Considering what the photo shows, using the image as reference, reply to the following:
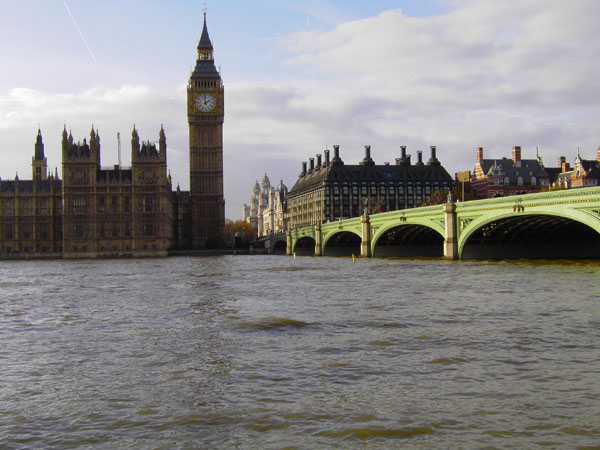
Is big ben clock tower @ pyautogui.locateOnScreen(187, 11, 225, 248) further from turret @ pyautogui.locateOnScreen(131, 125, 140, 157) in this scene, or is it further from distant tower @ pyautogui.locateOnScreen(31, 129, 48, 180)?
distant tower @ pyautogui.locateOnScreen(31, 129, 48, 180)

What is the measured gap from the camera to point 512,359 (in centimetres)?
1287

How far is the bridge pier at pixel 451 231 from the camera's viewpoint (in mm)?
53062

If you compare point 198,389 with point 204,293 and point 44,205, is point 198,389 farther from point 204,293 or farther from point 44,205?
point 44,205

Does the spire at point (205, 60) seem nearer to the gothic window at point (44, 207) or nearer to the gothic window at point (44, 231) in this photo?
the gothic window at point (44, 207)

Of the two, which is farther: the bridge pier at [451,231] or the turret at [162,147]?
the turret at [162,147]

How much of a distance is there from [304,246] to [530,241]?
6569cm

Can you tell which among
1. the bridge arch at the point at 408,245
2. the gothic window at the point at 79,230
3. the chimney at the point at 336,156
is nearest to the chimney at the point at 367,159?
the chimney at the point at 336,156

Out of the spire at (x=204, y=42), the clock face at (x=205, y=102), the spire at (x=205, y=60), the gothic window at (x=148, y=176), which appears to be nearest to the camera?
the gothic window at (x=148, y=176)

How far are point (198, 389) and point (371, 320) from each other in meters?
8.76

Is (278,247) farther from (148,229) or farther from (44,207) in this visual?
(44,207)

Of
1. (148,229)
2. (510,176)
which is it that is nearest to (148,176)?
(148,229)

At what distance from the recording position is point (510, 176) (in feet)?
423

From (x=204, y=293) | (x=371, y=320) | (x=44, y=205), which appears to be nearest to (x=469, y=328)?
(x=371, y=320)

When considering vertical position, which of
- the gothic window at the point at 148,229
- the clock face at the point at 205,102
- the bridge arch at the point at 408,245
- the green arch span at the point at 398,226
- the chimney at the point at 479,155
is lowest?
the bridge arch at the point at 408,245
